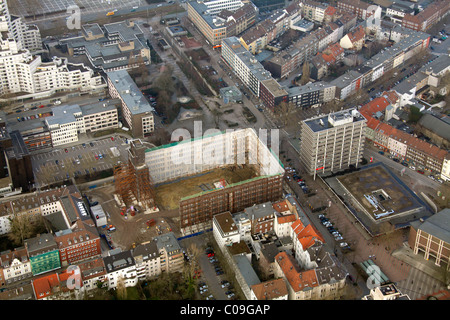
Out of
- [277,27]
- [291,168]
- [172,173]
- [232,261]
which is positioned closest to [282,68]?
[277,27]

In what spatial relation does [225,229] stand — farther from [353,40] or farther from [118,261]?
[353,40]

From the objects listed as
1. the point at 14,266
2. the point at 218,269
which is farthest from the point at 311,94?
the point at 14,266

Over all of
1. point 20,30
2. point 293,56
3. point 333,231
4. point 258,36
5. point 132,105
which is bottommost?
point 333,231

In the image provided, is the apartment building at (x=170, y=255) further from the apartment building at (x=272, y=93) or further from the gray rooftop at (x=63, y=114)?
the apartment building at (x=272, y=93)

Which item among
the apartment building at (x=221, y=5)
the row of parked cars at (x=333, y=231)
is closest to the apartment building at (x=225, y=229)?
the row of parked cars at (x=333, y=231)

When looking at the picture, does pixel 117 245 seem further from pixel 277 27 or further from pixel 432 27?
pixel 432 27

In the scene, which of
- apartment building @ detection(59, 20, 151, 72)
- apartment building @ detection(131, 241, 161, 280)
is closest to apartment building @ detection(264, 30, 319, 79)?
apartment building @ detection(59, 20, 151, 72)
